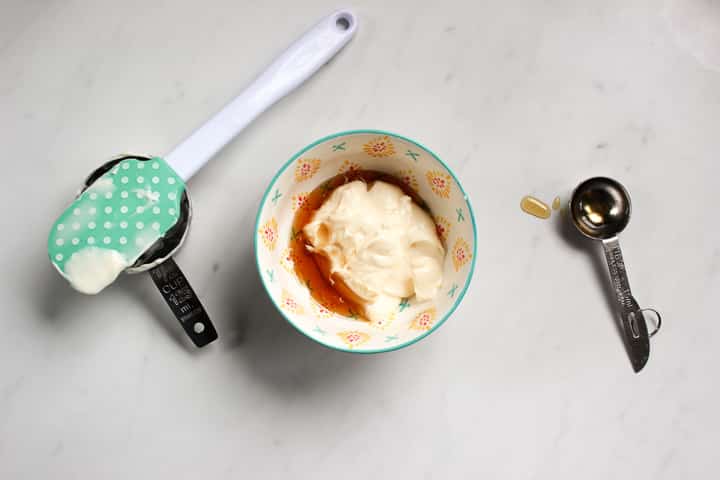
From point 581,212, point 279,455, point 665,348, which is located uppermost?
point 581,212

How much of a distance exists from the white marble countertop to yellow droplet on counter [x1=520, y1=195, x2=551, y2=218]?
2 cm

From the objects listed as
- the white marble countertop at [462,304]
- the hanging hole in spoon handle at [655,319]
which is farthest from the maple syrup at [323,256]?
the hanging hole in spoon handle at [655,319]

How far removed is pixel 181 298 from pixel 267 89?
0.34 m

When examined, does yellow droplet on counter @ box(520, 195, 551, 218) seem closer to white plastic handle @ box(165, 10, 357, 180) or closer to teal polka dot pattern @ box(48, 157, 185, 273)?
white plastic handle @ box(165, 10, 357, 180)

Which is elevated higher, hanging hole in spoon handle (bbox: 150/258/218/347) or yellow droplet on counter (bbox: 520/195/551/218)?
hanging hole in spoon handle (bbox: 150/258/218/347)

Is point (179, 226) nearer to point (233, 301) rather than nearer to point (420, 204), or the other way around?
point (233, 301)

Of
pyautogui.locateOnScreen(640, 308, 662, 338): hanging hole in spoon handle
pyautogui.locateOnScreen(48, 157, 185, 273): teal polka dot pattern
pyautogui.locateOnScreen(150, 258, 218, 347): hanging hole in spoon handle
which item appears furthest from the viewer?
pyautogui.locateOnScreen(640, 308, 662, 338): hanging hole in spoon handle

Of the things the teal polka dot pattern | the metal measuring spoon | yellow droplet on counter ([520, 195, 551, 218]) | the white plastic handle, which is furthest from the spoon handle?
the teal polka dot pattern

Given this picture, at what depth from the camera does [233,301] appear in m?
1.06

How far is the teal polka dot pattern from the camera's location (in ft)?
2.94

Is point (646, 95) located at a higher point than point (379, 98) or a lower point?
lower

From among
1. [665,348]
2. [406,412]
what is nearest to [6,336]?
[406,412]

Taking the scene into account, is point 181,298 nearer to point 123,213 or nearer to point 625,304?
point 123,213

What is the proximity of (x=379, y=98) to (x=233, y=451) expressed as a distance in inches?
23.8
